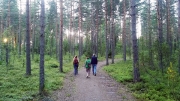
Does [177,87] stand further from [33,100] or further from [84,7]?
[84,7]

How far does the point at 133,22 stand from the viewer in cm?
1248

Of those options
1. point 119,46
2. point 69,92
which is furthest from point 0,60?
point 119,46

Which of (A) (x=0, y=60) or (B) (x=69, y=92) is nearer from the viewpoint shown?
(B) (x=69, y=92)

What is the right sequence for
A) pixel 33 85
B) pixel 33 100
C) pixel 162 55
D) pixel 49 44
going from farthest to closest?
pixel 49 44, pixel 162 55, pixel 33 85, pixel 33 100

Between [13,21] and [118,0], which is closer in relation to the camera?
[118,0]

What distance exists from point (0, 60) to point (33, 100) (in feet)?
47.0

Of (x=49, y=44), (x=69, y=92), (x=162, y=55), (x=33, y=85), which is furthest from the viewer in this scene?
(x=49, y=44)

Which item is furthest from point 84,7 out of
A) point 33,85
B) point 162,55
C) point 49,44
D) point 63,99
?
point 63,99

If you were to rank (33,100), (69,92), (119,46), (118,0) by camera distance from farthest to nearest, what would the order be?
(119,46)
(118,0)
(69,92)
(33,100)

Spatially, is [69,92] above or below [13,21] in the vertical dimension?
below

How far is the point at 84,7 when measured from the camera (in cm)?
3416

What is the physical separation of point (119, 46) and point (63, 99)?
3894cm

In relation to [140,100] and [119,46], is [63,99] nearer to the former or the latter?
[140,100]

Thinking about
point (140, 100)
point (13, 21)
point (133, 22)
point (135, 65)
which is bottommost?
point (140, 100)
